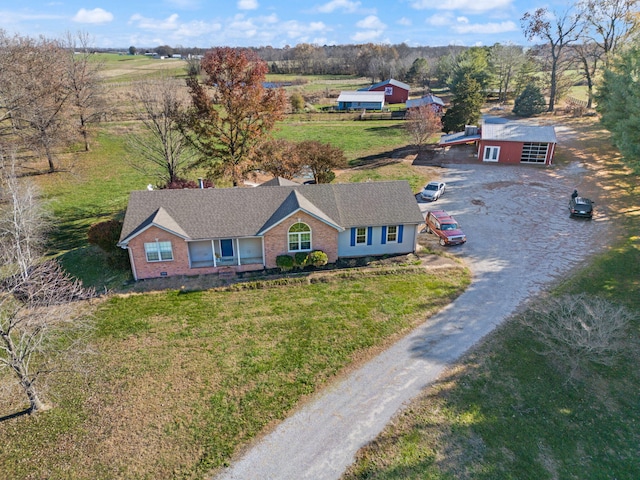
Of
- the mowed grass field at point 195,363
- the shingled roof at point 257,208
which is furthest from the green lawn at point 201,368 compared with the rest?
the shingled roof at point 257,208

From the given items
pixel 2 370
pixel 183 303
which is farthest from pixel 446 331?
pixel 2 370

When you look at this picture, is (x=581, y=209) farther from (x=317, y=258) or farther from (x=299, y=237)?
(x=299, y=237)

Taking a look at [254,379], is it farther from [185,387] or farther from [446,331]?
[446,331]

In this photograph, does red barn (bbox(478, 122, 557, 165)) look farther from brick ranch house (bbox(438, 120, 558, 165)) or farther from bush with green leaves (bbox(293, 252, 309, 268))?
bush with green leaves (bbox(293, 252, 309, 268))

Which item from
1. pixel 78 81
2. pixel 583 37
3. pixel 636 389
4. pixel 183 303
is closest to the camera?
pixel 636 389

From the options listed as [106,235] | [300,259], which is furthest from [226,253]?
[106,235]

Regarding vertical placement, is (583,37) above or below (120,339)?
above
